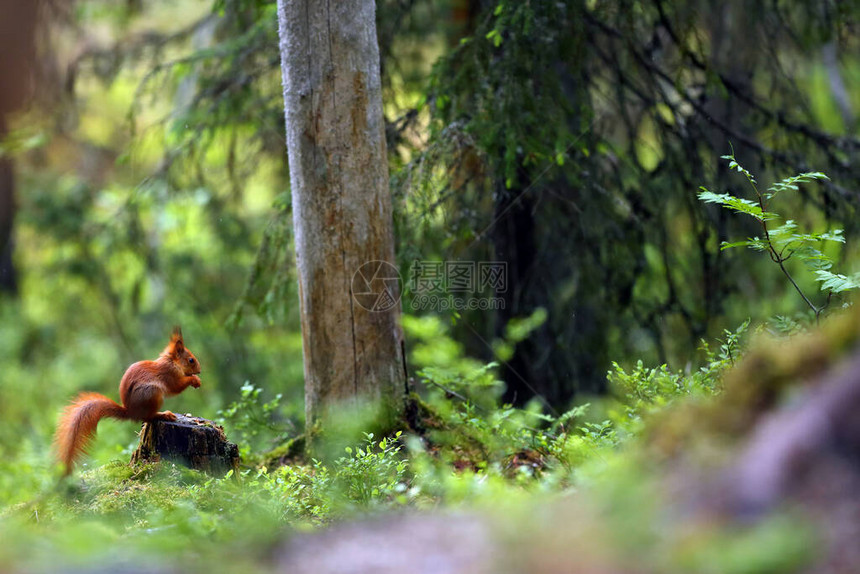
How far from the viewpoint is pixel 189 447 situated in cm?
402

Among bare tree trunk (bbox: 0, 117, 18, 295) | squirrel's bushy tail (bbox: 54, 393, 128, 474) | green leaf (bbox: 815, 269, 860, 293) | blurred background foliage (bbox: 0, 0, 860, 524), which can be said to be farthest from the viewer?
bare tree trunk (bbox: 0, 117, 18, 295)

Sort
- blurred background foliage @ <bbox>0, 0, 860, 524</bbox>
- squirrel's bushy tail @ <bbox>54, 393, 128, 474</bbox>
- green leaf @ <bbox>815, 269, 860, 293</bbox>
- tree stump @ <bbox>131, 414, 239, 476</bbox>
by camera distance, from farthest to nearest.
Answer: blurred background foliage @ <bbox>0, 0, 860, 524</bbox>
tree stump @ <bbox>131, 414, 239, 476</bbox>
squirrel's bushy tail @ <bbox>54, 393, 128, 474</bbox>
green leaf @ <bbox>815, 269, 860, 293</bbox>

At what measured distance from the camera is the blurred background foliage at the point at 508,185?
508cm

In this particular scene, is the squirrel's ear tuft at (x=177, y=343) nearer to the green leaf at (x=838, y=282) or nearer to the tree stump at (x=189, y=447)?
the tree stump at (x=189, y=447)

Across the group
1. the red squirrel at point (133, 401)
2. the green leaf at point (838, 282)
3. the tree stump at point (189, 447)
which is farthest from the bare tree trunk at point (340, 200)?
the green leaf at point (838, 282)

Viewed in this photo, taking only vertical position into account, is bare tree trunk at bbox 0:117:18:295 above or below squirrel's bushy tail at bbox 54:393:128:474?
above

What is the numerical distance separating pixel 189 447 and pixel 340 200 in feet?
5.58

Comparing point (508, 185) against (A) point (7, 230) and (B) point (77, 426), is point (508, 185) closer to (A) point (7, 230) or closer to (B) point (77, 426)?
(B) point (77, 426)

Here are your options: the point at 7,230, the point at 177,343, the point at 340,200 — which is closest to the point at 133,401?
the point at 177,343

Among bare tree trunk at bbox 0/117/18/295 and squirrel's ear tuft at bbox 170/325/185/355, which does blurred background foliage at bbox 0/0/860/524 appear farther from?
bare tree trunk at bbox 0/117/18/295

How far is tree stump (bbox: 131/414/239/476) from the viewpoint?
13.2 ft

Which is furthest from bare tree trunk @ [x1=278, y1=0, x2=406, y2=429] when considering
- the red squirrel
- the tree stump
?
the red squirrel

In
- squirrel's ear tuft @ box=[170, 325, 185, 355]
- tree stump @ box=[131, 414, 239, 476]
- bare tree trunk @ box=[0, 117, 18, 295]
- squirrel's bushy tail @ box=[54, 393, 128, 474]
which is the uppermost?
bare tree trunk @ box=[0, 117, 18, 295]

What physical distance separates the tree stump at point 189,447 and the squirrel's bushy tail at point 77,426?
0.99ft
